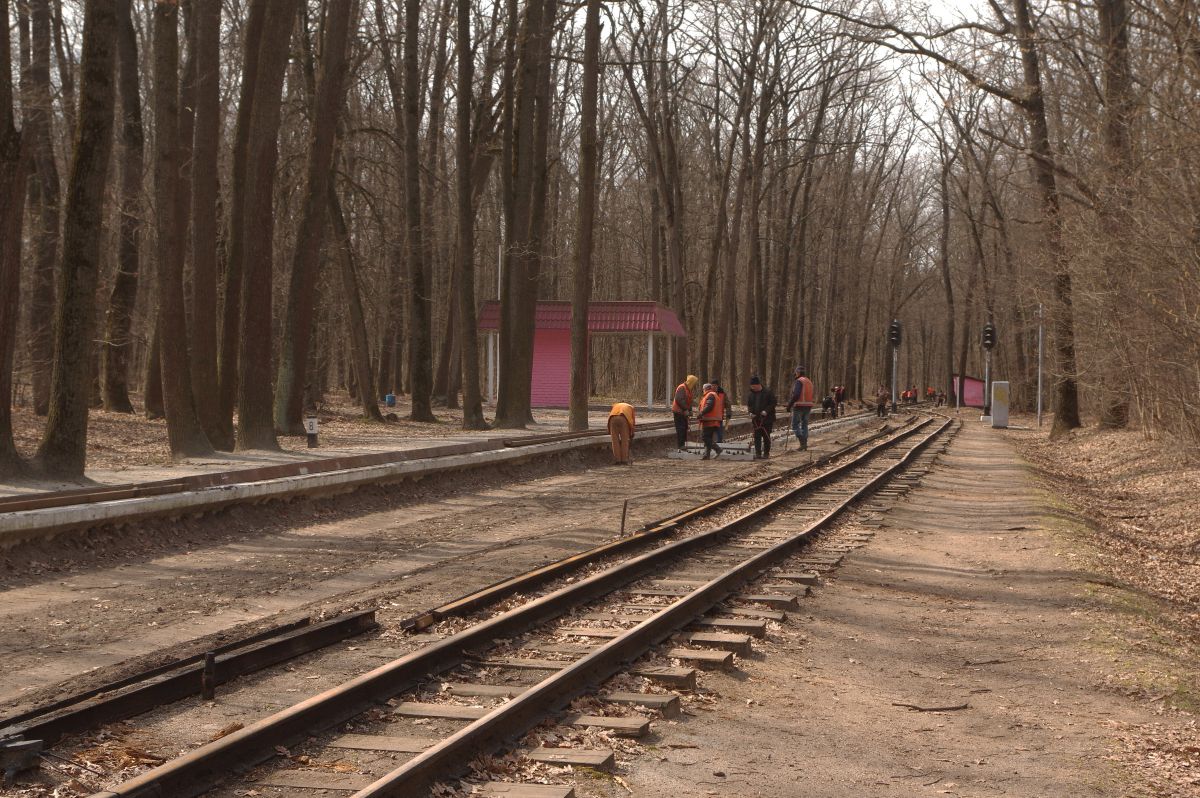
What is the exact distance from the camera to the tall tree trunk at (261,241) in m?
21.1

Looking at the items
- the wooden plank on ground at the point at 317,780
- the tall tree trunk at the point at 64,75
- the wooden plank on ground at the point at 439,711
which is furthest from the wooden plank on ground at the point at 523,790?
the tall tree trunk at the point at 64,75

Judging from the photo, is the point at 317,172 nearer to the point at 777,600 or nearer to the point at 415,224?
the point at 415,224

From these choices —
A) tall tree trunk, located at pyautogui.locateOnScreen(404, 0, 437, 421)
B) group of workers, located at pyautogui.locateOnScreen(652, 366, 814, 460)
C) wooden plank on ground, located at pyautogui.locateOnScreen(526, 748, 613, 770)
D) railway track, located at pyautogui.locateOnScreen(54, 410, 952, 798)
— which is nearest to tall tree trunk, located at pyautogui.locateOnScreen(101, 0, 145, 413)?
tall tree trunk, located at pyautogui.locateOnScreen(404, 0, 437, 421)

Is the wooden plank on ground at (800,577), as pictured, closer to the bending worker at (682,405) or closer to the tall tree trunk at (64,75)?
the bending worker at (682,405)

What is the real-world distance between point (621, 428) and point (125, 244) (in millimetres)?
14472

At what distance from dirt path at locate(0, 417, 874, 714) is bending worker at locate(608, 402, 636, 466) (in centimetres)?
468

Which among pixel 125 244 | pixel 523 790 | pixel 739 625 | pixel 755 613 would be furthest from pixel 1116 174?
pixel 125 244

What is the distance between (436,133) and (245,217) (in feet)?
70.3

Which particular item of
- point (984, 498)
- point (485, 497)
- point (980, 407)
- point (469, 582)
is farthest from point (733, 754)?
point (980, 407)

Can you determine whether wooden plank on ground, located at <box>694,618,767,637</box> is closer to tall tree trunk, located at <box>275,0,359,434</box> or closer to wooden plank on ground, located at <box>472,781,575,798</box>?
wooden plank on ground, located at <box>472,781,575,798</box>

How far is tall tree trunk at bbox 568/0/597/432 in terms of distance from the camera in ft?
93.0

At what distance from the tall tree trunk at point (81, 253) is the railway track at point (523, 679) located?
7.41 metres

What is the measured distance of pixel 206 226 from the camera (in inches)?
814

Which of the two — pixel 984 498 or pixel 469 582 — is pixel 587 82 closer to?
pixel 984 498
